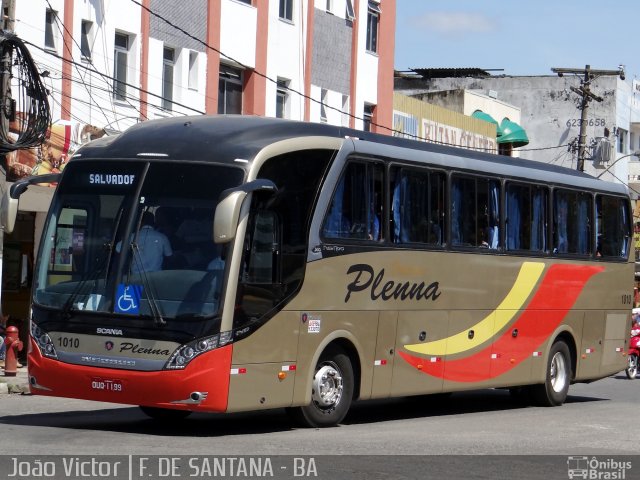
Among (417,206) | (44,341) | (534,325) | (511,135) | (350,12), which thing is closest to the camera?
(44,341)

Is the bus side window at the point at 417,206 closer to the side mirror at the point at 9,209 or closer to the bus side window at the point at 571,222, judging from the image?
the bus side window at the point at 571,222

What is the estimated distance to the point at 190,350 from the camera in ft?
43.2

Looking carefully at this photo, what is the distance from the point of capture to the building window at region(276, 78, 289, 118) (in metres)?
33.6

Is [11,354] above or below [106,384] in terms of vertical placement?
below

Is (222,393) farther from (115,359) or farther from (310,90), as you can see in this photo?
(310,90)

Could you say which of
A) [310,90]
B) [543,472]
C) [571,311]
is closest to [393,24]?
[310,90]

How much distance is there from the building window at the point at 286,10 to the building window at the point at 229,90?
222cm

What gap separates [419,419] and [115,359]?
530 cm

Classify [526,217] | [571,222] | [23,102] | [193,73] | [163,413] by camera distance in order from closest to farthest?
[163,413], [526,217], [571,222], [23,102], [193,73]

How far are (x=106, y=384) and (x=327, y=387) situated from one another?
8.89 ft

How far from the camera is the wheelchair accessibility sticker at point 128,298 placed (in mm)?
13398

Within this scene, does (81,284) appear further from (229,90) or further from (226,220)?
(229,90)

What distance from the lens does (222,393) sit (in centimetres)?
1325

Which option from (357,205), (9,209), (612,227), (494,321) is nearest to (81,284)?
(9,209)
